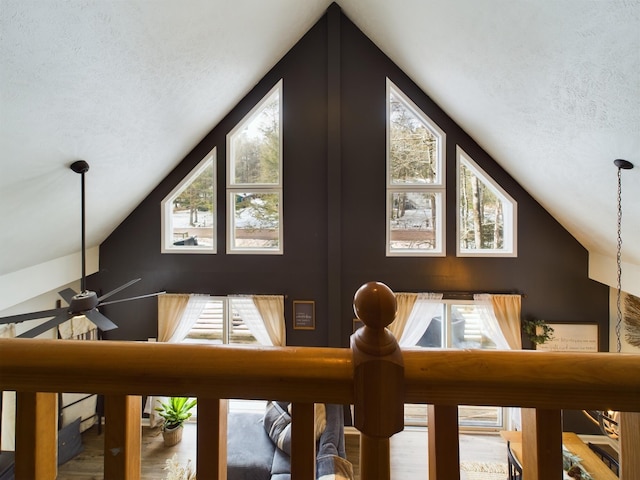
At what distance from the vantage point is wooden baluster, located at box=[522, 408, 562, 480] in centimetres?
53

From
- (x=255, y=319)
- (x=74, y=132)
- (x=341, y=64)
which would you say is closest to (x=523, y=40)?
(x=341, y=64)

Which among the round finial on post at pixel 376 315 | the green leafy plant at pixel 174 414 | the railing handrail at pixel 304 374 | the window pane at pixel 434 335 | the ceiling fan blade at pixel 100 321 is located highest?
the round finial on post at pixel 376 315

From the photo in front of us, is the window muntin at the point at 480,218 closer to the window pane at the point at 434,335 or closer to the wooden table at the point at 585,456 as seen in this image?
the window pane at the point at 434,335

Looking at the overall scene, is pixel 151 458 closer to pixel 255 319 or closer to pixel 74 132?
pixel 255 319

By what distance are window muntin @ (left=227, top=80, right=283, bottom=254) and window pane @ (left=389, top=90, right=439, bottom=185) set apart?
170 cm

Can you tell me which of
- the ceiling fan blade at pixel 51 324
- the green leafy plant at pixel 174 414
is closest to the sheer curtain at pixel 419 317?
the green leafy plant at pixel 174 414

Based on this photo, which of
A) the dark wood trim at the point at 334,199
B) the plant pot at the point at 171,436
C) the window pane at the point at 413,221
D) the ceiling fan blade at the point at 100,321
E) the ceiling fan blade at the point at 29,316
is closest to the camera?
the ceiling fan blade at the point at 29,316

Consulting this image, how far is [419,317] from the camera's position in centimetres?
462

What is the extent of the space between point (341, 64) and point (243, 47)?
170 cm

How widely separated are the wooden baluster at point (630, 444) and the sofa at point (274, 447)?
2759 millimetres

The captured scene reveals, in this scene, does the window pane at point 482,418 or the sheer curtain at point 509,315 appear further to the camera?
the window pane at point 482,418

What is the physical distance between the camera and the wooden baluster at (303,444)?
558 millimetres

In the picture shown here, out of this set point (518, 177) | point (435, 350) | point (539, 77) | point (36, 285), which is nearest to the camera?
point (435, 350)

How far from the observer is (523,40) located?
227 centimetres
